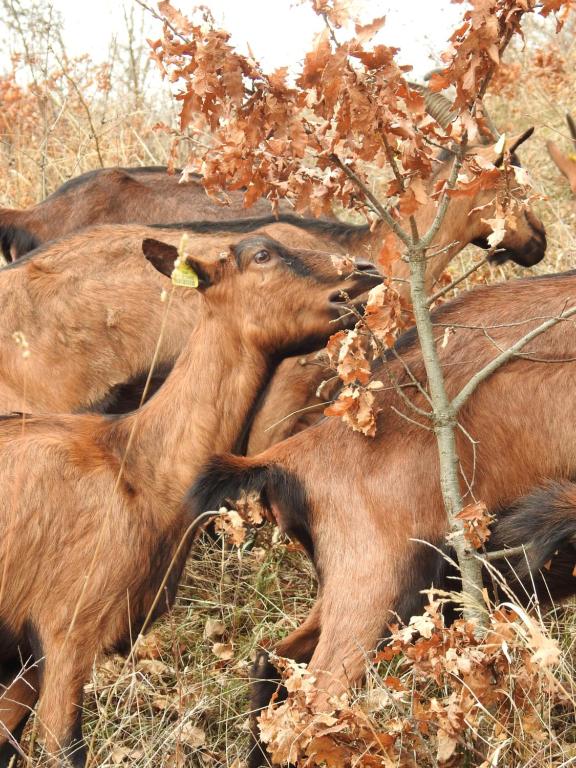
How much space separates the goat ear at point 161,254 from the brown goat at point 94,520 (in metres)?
0.45

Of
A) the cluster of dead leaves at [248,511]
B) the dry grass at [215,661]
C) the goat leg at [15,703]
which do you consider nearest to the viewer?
the cluster of dead leaves at [248,511]

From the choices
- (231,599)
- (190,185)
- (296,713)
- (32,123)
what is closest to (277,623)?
(231,599)

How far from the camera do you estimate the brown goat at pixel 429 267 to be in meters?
6.48

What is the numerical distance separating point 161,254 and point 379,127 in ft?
7.17

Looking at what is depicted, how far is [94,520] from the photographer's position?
177 inches

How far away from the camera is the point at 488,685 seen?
338cm

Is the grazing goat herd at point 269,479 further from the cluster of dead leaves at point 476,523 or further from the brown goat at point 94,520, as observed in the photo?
the cluster of dead leaves at point 476,523

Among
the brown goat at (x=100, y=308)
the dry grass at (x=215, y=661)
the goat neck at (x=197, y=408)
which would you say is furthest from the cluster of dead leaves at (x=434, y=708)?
the brown goat at (x=100, y=308)

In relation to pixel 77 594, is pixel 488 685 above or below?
below

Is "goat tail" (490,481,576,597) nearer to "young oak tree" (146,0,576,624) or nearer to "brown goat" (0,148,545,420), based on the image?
"young oak tree" (146,0,576,624)

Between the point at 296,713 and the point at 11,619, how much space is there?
1.51 metres

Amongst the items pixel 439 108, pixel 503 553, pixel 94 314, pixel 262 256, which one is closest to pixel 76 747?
pixel 503 553

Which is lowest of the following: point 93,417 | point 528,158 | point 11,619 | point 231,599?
point 231,599

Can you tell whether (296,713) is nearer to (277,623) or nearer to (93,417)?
(277,623)
